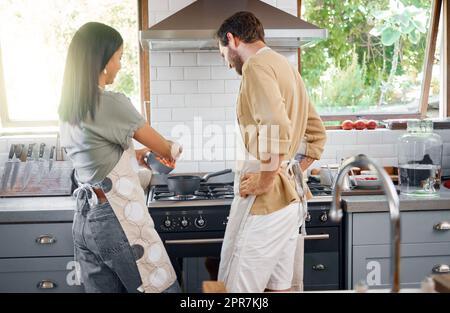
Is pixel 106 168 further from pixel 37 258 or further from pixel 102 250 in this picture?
pixel 37 258

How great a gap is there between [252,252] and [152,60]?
5.98ft

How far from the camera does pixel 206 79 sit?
13.0 ft

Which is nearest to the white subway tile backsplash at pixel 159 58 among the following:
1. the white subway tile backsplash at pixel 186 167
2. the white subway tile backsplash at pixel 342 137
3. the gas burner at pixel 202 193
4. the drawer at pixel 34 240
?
the white subway tile backsplash at pixel 186 167

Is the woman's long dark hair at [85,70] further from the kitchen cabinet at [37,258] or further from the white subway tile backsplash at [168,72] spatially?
the white subway tile backsplash at [168,72]

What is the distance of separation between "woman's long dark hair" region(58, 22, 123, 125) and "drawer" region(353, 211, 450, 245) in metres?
1.61

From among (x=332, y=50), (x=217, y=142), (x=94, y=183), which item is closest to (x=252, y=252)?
(x=94, y=183)

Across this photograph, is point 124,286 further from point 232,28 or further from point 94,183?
point 232,28

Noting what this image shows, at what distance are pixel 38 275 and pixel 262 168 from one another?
1417 mm

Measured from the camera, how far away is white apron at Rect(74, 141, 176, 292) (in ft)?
7.72

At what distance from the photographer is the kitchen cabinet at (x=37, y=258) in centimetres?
313

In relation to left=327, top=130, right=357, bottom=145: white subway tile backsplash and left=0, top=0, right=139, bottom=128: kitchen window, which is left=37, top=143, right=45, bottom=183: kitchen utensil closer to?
left=0, top=0, right=139, bottom=128: kitchen window

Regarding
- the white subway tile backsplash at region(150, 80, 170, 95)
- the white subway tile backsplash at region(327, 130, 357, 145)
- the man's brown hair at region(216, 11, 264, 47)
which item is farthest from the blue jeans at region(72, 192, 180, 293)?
the white subway tile backsplash at region(327, 130, 357, 145)

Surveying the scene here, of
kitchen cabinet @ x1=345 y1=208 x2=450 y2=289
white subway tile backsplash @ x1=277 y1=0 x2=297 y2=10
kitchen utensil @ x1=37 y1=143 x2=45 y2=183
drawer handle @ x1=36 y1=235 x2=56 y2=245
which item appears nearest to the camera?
drawer handle @ x1=36 y1=235 x2=56 y2=245

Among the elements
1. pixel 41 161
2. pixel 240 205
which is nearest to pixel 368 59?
pixel 240 205
